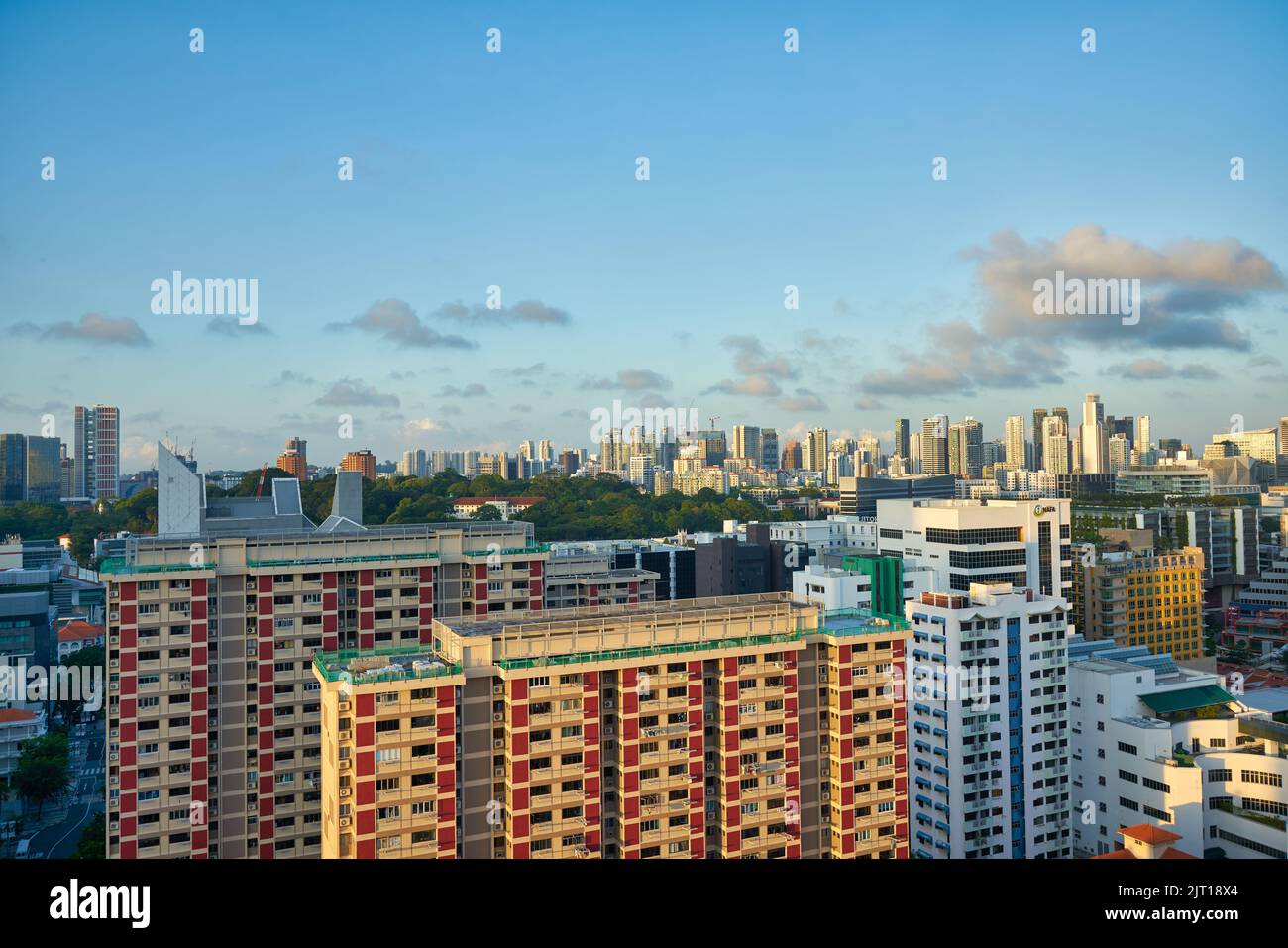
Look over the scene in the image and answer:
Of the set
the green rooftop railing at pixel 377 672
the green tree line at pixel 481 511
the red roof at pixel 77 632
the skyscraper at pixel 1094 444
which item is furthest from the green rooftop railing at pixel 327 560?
the skyscraper at pixel 1094 444

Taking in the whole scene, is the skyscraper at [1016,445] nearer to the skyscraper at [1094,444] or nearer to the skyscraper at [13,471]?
the skyscraper at [1094,444]

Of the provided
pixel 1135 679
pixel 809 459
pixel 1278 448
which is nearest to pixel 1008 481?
pixel 1278 448

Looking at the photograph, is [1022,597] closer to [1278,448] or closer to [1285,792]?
[1285,792]

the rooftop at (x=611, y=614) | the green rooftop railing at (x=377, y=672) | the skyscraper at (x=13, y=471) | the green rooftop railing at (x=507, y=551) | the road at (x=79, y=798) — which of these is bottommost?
the road at (x=79, y=798)

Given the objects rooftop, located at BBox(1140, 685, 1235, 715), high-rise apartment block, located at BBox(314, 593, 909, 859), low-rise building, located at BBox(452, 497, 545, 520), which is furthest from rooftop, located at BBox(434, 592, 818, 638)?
low-rise building, located at BBox(452, 497, 545, 520)

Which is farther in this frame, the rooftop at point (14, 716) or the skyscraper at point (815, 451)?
the skyscraper at point (815, 451)

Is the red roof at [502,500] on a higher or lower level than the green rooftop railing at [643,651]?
higher
